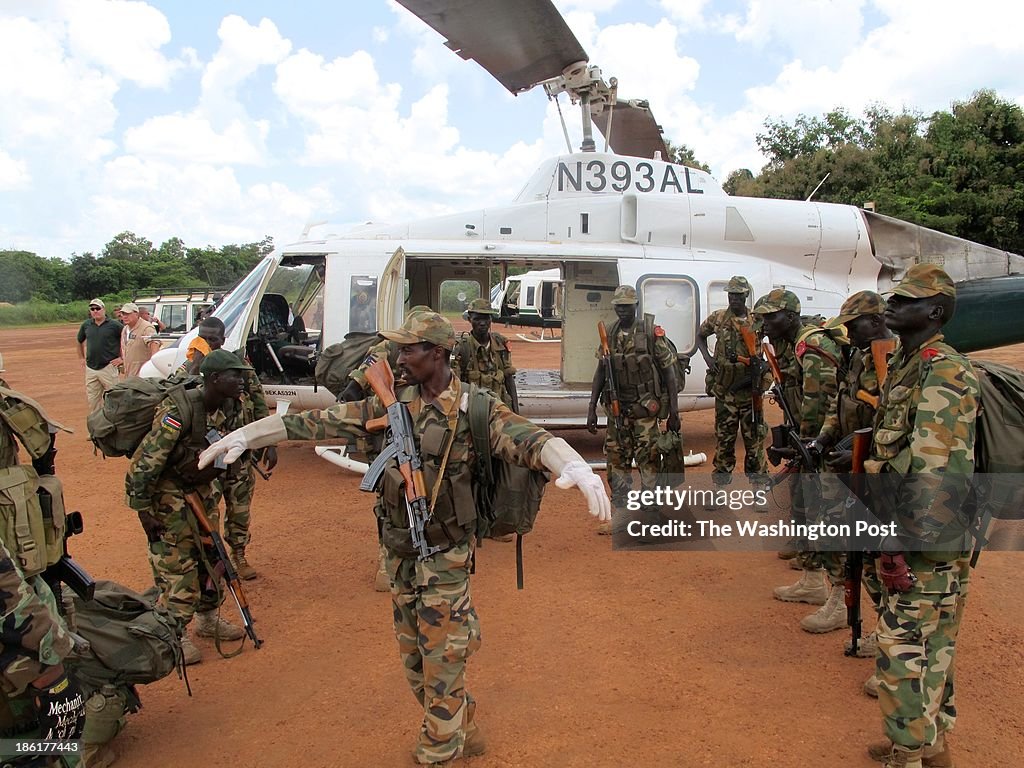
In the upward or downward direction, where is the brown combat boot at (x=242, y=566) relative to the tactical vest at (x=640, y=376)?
downward

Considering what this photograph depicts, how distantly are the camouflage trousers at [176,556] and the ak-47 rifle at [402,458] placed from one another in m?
1.63

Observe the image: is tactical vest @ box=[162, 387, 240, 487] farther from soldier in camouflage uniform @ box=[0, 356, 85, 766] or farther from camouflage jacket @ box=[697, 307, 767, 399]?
A: camouflage jacket @ box=[697, 307, 767, 399]

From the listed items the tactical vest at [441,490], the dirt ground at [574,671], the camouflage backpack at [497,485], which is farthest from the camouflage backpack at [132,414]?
the camouflage backpack at [497,485]

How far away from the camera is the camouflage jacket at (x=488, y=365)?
637cm

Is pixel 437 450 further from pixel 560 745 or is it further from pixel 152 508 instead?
pixel 152 508

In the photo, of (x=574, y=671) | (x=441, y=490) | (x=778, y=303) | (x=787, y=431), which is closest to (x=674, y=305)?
(x=778, y=303)

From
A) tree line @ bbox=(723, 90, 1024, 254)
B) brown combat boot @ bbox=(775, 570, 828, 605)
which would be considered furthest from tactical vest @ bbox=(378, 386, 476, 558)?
tree line @ bbox=(723, 90, 1024, 254)

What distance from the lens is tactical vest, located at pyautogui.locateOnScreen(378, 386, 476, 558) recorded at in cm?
287

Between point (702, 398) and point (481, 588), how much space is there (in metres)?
4.30

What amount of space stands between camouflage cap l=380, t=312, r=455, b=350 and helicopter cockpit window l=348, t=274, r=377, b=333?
4.82 m

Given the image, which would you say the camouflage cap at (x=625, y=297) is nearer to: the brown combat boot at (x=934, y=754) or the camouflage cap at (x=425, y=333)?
the camouflage cap at (x=425, y=333)

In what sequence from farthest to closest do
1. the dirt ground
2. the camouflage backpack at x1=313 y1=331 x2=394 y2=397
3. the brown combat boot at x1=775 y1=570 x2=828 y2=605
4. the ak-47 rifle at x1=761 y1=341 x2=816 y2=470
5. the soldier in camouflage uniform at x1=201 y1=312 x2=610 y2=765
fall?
the camouflage backpack at x1=313 y1=331 x2=394 y2=397, the brown combat boot at x1=775 y1=570 x2=828 y2=605, the ak-47 rifle at x1=761 y1=341 x2=816 y2=470, the dirt ground, the soldier in camouflage uniform at x1=201 y1=312 x2=610 y2=765

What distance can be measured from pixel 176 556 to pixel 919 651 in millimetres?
3669

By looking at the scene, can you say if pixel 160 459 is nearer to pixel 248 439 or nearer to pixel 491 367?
pixel 248 439
